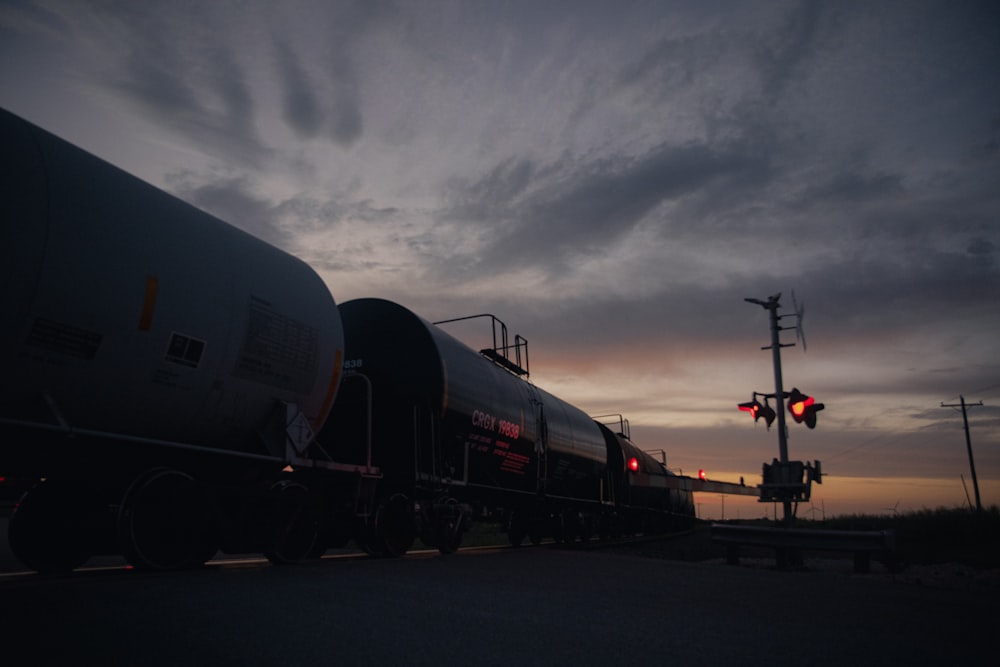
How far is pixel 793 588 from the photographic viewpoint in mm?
8336

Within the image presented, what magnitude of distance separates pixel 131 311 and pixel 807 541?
1178 cm

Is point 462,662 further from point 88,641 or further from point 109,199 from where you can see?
point 109,199

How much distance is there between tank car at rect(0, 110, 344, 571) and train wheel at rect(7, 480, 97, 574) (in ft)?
0.05

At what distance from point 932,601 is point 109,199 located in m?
10.1

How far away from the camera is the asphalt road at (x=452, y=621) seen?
398 cm

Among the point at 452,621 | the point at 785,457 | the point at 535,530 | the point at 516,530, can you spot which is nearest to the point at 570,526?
the point at 535,530

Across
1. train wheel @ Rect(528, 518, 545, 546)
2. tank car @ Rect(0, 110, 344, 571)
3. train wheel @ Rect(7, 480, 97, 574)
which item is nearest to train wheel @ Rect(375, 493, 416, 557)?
tank car @ Rect(0, 110, 344, 571)

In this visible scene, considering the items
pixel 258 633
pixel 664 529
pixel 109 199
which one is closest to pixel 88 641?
pixel 258 633

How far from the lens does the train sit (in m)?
5.60

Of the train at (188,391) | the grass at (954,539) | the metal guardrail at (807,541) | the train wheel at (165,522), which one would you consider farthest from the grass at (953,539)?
the train wheel at (165,522)

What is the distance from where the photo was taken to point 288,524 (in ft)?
28.2

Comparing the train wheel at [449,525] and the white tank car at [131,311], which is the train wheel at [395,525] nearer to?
the train wheel at [449,525]

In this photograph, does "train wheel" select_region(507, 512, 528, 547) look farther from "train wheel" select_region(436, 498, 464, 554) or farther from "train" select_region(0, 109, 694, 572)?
"train" select_region(0, 109, 694, 572)

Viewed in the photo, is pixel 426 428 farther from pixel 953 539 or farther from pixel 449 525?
pixel 953 539
